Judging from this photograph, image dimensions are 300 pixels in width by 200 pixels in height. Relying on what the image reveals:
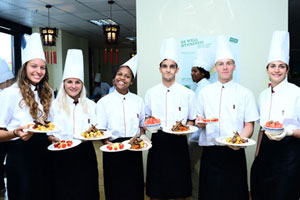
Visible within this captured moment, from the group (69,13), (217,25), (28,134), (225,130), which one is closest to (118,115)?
(28,134)

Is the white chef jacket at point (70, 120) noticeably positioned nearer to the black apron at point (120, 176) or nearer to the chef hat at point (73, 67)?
the chef hat at point (73, 67)

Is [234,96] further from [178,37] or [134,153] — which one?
[178,37]

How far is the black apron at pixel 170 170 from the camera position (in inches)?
86.0

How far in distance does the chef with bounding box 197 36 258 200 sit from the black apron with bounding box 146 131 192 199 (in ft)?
0.56

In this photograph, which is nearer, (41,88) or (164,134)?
(41,88)

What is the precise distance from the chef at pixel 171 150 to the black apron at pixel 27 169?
3.02 ft

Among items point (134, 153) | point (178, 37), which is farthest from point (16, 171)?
point (178, 37)

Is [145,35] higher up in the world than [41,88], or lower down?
higher up

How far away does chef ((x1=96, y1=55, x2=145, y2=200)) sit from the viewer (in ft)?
6.88

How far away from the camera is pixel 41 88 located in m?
1.91

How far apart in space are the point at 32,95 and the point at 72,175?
2.24 feet

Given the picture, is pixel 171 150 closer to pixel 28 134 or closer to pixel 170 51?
pixel 170 51

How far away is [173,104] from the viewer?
2297mm

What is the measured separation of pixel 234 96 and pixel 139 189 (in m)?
1.16
